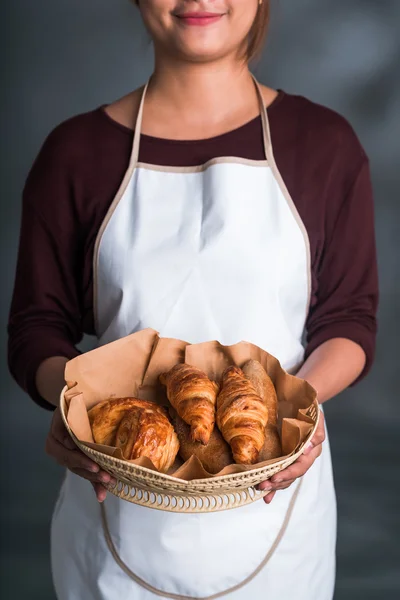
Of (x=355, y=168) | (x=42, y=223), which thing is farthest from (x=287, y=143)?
(x=42, y=223)

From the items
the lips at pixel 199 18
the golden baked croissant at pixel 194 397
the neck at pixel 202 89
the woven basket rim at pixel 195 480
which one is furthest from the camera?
the neck at pixel 202 89

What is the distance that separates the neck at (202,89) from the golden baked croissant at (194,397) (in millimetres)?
547

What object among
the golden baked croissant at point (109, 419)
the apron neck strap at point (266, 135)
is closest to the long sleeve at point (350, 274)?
the apron neck strap at point (266, 135)

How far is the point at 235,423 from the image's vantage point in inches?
48.7

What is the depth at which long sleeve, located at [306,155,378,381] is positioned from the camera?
168 cm

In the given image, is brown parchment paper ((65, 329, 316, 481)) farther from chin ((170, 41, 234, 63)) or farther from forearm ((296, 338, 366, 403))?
chin ((170, 41, 234, 63))

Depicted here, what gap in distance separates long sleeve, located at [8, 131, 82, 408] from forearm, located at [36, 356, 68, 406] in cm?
5

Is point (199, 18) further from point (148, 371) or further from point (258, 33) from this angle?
point (148, 371)

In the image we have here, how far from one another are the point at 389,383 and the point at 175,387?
1993 millimetres

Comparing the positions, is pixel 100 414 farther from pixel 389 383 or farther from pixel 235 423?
pixel 389 383

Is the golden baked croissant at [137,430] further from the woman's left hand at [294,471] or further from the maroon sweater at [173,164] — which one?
the maroon sweater at [173,164]

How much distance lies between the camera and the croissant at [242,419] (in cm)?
121

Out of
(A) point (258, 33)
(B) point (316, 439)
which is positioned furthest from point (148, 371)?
(A) point (258, 33)

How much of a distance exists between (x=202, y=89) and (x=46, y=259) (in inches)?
16.3
